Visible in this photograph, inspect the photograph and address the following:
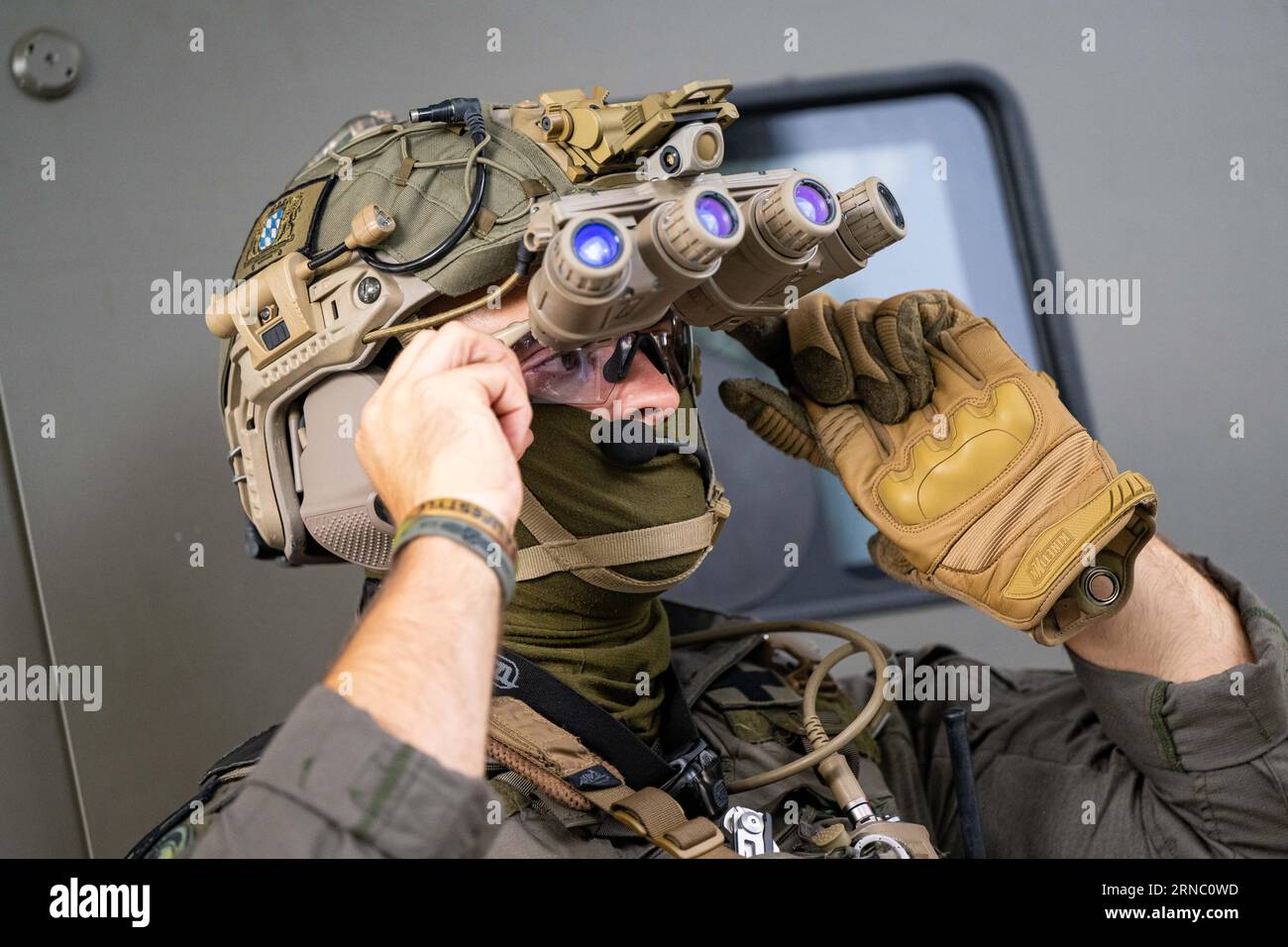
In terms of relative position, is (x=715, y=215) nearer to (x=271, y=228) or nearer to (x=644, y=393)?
(x=644, y=393)

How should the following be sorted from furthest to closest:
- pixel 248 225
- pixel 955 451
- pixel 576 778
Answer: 1. pixel 248 225
2. pixel 955 451
3. pixel 576 778

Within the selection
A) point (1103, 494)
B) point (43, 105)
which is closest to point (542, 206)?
point (1103, 494)

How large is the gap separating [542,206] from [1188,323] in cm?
149

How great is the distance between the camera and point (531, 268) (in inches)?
54.2

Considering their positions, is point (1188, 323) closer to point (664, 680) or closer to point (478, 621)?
point (664, 680)

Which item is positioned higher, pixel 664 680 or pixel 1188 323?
pixel 1188 323

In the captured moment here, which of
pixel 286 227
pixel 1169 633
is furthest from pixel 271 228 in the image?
pixel 1169 633

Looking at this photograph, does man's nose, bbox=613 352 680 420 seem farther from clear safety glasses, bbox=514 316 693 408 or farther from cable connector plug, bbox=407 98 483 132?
cable connector plug, bbox=407 98 483 132

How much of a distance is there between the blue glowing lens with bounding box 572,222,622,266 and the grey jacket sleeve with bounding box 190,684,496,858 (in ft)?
1.66

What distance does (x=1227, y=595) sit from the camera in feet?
5.96

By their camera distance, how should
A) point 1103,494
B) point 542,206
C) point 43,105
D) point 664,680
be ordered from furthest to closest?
point 43,105
point 664,680
point 1103,494
point 542,206

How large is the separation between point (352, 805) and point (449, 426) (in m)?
0.35

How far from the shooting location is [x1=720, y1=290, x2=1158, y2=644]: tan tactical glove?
162 centimetres

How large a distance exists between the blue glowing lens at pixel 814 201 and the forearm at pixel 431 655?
577 mm
